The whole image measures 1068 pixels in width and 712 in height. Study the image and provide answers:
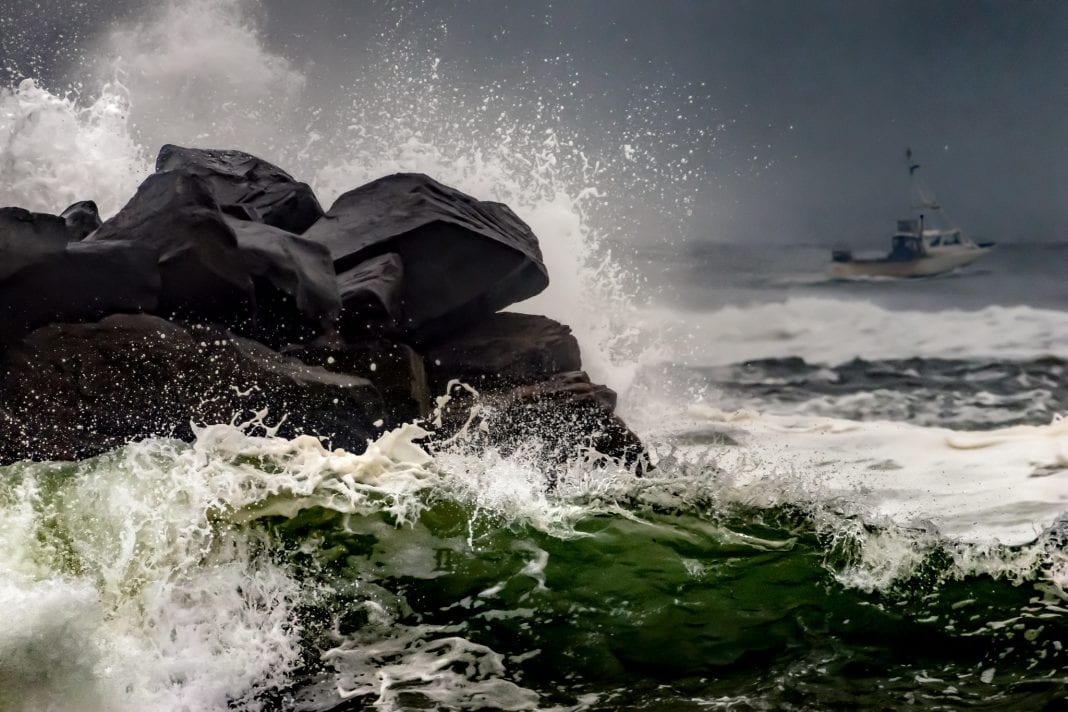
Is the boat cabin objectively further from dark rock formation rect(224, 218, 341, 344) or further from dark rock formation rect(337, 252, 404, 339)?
dark rock formation rect(224, 218, 341, 344)

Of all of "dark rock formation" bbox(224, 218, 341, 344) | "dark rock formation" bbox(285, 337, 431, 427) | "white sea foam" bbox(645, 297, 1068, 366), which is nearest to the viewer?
"dark rock formation" bbox(224, 218, 341, 344)

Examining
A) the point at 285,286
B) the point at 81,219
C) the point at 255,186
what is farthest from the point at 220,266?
the point at 255,186

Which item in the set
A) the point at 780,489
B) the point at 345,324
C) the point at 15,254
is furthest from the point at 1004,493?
the point at 15,254

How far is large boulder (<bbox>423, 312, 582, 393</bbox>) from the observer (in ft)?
25.2

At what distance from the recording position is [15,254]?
20.5 feet

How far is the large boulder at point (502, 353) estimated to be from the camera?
7.69 meters

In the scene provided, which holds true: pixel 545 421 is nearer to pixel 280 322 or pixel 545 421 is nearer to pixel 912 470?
pixel 280 322

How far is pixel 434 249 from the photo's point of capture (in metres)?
7.78

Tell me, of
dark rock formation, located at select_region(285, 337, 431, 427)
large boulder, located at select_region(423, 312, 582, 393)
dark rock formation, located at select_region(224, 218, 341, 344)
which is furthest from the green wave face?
large boulder, located at select_region(423, 312, 582, 393)

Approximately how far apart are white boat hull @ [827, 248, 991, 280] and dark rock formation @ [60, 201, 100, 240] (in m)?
7.05

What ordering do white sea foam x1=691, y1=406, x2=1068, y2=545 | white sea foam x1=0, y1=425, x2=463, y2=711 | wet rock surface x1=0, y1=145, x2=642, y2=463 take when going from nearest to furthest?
white sea foam x1=0, y1=425, x2=463, y2=711 < white sea foam x1=691, y1=406, x2=1068, y2=545 < wet rock surface x1=0, y1=145, x2=642, y2=463

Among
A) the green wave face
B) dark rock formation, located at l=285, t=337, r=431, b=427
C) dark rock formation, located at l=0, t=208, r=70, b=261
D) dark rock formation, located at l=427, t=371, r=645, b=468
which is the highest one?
dark rock formation, located at l=0, t=208, r=70, b=261

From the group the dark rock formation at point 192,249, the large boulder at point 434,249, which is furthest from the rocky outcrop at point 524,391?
the dark rock formation at point 192,249

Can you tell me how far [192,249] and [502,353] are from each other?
2.23 metres
